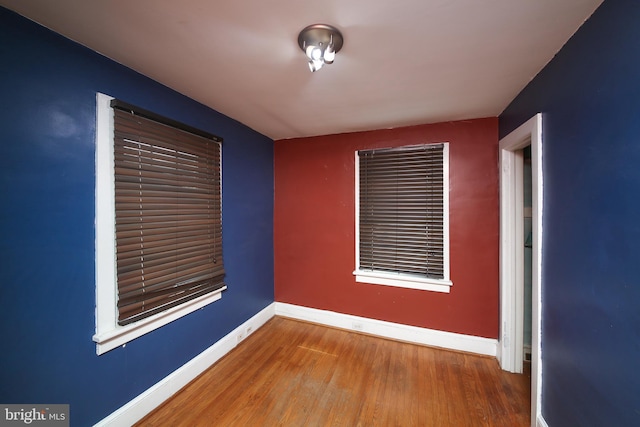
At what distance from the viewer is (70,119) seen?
49.8 inches

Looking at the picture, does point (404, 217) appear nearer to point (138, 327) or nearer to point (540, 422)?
point (540, 422)

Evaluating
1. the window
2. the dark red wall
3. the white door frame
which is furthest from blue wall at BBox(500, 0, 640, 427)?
the window

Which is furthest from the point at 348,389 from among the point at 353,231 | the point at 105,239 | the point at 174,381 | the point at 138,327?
the point at 105,239

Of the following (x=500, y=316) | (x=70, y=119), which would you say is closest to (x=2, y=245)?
(x=70, y=119)

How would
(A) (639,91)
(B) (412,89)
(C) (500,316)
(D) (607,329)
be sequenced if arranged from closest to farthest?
(A) (639,91) < (D) (607,329) < (B) (412,89) < (C) (500,316)

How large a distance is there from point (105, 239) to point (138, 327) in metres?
0.65

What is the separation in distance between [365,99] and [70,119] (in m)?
1.93

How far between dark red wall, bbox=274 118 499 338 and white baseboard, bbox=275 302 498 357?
2.5 inches

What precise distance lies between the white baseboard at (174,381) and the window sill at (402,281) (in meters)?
1.44

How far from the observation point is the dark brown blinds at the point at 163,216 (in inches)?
58.2

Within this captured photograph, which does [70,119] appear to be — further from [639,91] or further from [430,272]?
[430,272]

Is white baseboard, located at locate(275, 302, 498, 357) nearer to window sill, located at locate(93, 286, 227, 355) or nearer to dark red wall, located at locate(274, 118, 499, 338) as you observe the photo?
dark red wall, located at locate(274, 118, 499, 338)

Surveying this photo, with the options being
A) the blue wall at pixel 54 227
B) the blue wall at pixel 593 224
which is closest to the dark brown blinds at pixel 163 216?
the blue wall at pixel 54 227

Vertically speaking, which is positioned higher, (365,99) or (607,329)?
(365,99)
